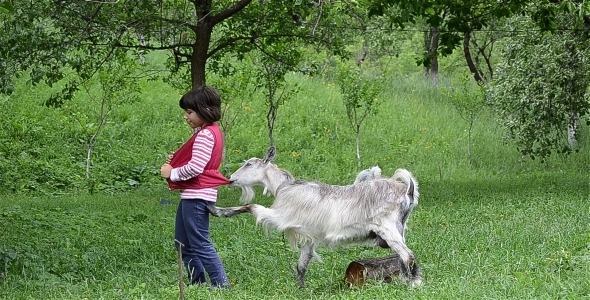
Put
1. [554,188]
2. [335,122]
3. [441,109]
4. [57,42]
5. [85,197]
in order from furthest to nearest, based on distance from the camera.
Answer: [441,109] → [335,122] → [85,197] → [554,188] → [57,42]

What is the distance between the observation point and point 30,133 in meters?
21.7

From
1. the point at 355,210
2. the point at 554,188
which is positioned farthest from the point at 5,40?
the point at 554,188

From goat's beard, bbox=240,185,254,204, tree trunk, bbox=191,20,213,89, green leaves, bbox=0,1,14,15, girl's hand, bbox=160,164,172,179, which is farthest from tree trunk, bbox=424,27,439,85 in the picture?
green leaves, bbox=0,1,14,15

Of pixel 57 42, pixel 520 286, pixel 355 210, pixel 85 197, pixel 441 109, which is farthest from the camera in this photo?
pixel 441 109

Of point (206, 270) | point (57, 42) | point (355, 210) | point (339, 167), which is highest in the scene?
point (57, 42)

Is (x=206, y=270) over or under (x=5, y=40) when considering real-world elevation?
under

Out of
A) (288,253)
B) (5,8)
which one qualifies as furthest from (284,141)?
(5,8)

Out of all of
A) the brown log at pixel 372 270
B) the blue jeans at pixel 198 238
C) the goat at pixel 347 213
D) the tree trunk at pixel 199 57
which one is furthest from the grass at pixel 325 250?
the tree trunk at pixel 199 57

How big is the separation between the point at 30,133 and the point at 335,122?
29.2 feet

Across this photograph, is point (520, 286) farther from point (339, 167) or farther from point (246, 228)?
point (339, 167)

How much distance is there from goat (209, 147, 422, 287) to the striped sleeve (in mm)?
387

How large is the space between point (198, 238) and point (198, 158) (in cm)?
70

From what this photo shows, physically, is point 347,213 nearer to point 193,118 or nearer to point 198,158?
point 198,158

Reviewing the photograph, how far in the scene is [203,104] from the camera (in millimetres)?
6789
